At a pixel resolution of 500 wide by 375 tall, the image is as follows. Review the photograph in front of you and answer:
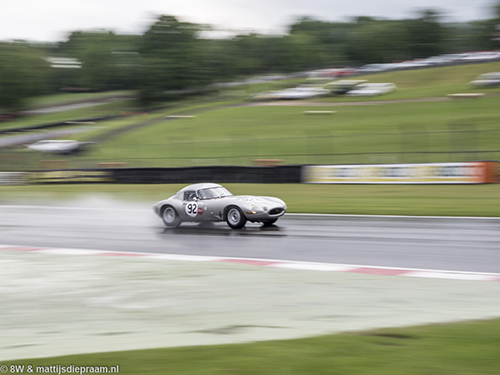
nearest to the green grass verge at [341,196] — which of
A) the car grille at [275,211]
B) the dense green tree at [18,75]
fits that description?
the car grille at [275,211]

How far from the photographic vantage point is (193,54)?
6406 cm

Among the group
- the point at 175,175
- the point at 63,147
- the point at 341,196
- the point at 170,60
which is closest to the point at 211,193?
the point at 341,196

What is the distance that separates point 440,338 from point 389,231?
7.05 metres

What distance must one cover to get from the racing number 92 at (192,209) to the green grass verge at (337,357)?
8.18m

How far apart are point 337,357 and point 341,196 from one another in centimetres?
1495

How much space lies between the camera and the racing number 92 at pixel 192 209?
1278 cm

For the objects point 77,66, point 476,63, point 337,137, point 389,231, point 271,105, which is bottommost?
point 389,231

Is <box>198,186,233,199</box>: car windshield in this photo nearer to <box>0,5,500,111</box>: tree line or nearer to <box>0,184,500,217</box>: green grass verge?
<box>0,184,500,217</box>: green grass verge

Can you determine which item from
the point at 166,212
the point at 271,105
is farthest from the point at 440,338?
the point at 271,105

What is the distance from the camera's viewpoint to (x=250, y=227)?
501 inches

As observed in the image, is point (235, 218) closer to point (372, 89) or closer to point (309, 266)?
point (309, 266)

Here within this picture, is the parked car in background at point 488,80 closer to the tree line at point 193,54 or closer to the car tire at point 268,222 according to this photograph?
the tree line at point 193,54

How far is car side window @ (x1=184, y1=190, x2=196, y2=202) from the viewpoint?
42.1 ft

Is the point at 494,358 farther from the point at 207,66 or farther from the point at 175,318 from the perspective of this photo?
the point at 207,66
